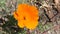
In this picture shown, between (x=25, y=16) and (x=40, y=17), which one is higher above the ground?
(x=25, y=16)

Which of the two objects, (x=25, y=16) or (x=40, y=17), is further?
(x=40, y=17)

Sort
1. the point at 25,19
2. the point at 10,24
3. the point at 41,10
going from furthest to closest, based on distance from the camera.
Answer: the point at 41,10, the point at 10,24, the point at 25,19

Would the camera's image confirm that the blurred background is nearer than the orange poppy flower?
No

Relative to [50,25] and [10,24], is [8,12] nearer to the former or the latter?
[10,24]

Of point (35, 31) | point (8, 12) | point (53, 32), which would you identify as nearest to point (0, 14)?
point (8, 12)

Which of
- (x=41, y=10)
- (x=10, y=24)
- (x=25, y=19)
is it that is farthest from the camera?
(x=41, y=10)

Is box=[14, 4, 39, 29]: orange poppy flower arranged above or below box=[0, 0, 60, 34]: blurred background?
above

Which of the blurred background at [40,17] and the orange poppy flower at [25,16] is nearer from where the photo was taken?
the orange poppy flower at [25,16]

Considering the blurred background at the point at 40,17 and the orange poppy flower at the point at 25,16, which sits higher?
the orange poppy flower at the point at 25,16
